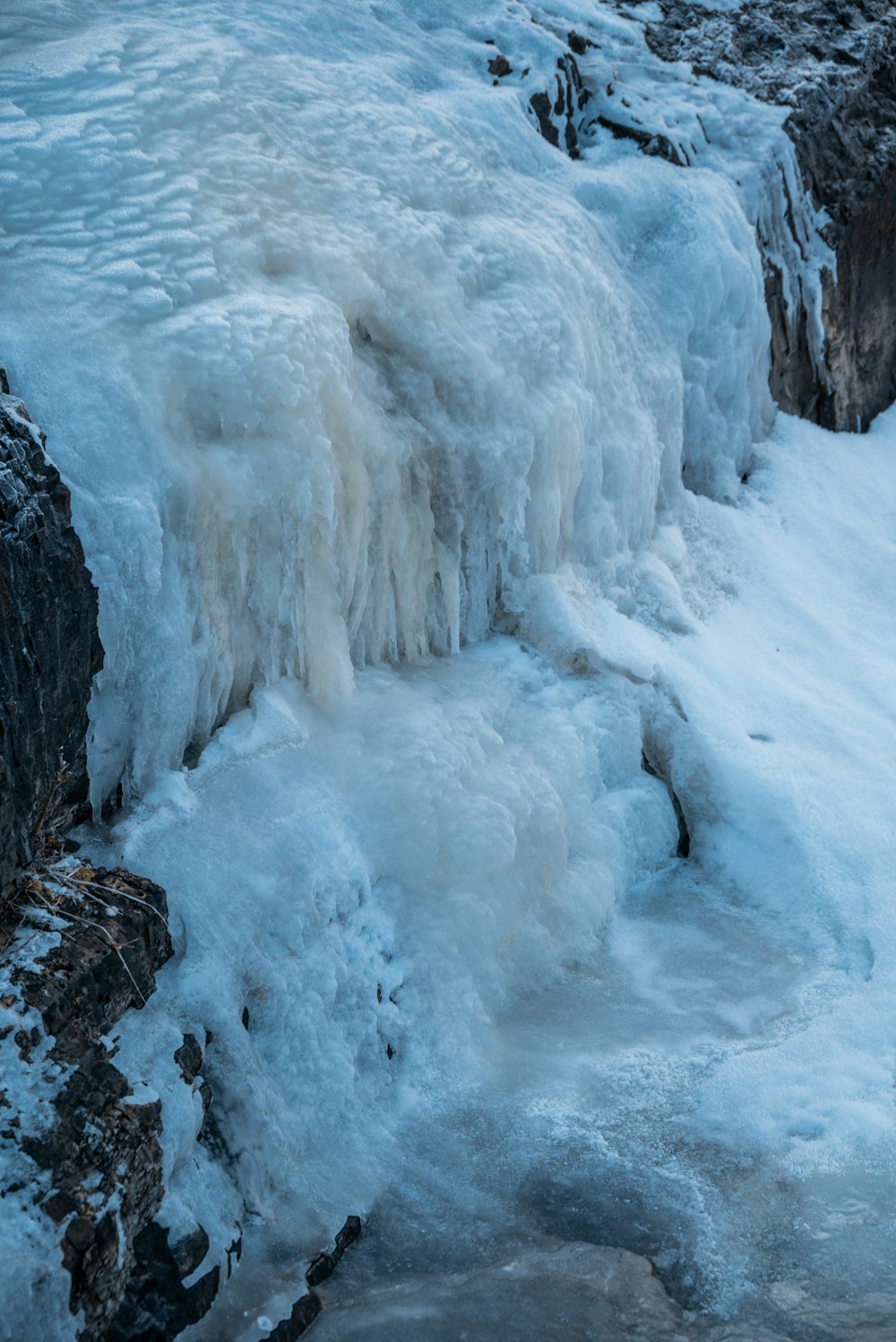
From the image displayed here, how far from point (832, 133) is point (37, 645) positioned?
6.78 m

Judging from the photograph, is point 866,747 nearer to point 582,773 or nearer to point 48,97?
point 582,773

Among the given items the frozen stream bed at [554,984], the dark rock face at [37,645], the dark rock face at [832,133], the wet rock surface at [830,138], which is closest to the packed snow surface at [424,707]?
the frozen stream bed at [554,984]

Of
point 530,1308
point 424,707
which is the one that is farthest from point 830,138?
point 530,1308

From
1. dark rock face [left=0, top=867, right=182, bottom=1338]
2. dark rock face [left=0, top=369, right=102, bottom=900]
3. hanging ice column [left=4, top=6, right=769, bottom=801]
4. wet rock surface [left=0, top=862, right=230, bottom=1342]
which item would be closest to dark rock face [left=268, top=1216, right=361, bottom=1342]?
wet rock surface [left=0, top=862, right=230, bottom=1342]

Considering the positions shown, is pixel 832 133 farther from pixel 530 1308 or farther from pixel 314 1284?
pixel 314 1284

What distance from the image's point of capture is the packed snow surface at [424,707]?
302cm

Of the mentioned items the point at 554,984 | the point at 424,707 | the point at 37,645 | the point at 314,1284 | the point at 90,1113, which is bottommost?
the point at 554,984

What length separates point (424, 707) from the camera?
13.3 feet

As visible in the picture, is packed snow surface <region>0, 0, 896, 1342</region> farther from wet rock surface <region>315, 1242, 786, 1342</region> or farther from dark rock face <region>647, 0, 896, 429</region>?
dark rock face <region>647, 0, 896, 429</region>

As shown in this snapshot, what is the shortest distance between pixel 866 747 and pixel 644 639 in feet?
3.16

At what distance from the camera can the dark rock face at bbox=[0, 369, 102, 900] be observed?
269 centimetres

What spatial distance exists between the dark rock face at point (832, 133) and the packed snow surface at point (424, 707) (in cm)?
222

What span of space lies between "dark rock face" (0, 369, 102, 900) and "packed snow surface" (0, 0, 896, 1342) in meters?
0.15

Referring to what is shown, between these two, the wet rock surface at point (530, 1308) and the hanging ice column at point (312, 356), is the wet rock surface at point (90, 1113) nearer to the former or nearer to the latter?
the wet rock surface at point (530, 1308)
